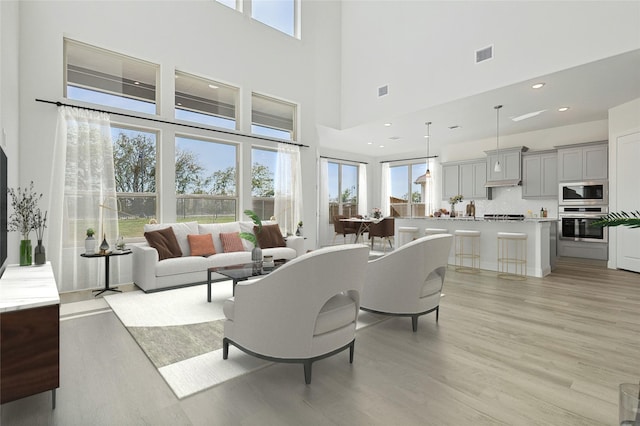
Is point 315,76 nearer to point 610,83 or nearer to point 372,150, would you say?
point 372,150

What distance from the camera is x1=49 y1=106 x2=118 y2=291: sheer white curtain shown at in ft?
14.4

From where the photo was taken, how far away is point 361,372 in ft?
7.48

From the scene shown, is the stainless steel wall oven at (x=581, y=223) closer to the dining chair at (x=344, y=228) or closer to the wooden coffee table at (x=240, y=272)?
the dining chair at (x=344, y=228)

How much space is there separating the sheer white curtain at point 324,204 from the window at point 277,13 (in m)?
3.69

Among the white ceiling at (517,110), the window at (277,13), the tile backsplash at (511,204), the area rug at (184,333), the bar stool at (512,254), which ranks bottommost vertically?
the area rug at (184,333)

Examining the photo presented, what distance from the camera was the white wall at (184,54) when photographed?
14.2 feet

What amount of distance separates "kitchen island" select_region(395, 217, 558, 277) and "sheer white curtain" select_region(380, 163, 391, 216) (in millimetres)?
3637

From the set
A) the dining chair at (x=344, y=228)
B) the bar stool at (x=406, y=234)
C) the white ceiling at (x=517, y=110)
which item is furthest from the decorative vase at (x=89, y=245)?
the dining chair at (x=344, y=228)

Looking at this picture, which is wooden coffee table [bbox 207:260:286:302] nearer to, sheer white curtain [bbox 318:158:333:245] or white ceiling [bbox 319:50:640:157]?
white ceiling [bbox 319:50:640:157]

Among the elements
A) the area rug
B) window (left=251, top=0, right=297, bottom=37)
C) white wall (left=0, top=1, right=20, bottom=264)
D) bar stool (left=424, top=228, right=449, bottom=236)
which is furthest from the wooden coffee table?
window (left=251, top=0, right=297, bottom=37)

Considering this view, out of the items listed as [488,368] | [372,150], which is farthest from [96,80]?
[372,150]

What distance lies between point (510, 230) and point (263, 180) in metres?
4.97

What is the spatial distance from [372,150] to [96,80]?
24.4ft

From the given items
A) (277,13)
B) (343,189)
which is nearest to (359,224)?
(343,189)
